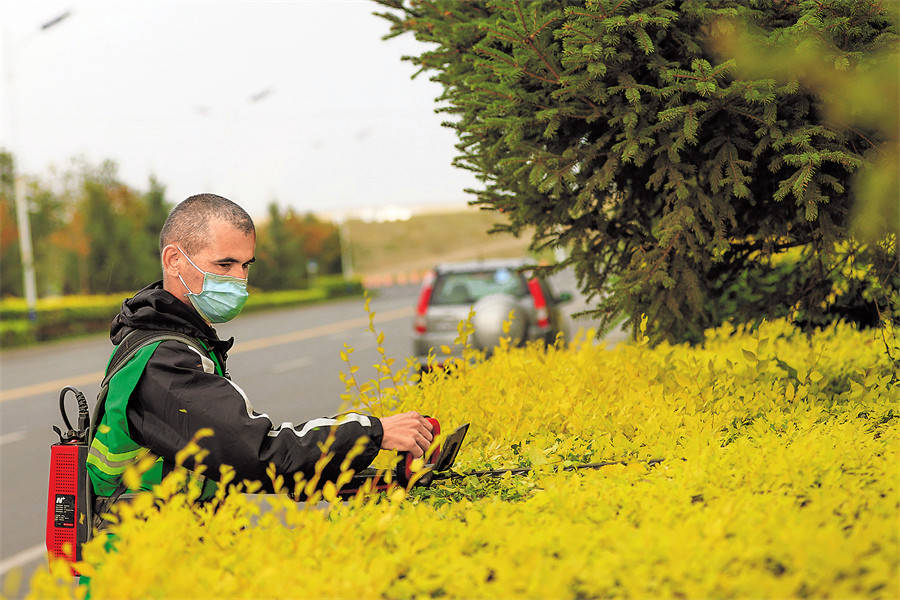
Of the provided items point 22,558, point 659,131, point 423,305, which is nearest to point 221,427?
point 659,131

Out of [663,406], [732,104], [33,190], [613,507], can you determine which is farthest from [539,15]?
[33,190]

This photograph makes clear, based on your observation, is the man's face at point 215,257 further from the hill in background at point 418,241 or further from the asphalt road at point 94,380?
the hill in background at point 418,241

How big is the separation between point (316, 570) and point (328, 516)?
2.03 feet

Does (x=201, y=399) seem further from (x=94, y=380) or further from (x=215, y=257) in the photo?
(x=94, y=380)

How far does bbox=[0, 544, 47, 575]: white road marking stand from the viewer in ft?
18.7

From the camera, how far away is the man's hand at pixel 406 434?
2.23 metres

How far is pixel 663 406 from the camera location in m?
3.02

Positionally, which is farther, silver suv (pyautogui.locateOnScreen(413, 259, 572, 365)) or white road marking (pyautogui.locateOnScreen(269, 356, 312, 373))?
white road marking (pyautogui.locateOnScreen(269, 356, 312, 373))

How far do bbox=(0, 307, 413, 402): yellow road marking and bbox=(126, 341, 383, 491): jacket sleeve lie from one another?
11.5m

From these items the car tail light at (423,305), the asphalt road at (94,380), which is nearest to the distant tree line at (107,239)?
the asphalt road at (94,380)

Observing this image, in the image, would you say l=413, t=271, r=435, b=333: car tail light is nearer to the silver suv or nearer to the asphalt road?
the silver suv

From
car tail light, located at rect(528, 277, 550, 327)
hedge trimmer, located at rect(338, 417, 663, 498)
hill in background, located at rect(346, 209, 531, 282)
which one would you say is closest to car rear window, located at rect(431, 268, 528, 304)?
car tail light, located at rect(528, 277, 550, 327)

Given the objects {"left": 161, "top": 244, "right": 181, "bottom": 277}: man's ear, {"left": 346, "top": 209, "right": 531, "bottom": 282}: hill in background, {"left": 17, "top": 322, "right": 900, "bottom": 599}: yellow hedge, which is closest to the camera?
{"left": 17, "top": 322, "right": 900, "bottom": 599}: yellow hedge

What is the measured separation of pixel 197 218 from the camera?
2.44 meters
